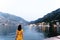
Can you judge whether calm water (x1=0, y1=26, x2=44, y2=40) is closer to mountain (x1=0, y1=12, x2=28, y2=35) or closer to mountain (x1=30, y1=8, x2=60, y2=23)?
mountain (x1=0, y1=12, x2=28, y2=35)

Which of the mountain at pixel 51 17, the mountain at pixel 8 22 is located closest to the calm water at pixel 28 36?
the mountain at pixel 8 22

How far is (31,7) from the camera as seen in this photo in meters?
4.87

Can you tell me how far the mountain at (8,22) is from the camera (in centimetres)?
476

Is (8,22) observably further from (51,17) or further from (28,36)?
(51,17)

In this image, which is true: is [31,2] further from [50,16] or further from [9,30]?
[9,30]

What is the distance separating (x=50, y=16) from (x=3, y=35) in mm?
1249

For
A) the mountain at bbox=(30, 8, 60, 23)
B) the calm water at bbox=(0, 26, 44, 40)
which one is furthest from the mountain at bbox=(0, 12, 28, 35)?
the mountain at bbox=(30, 8, 60, 23)

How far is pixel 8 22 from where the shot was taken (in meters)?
4.85

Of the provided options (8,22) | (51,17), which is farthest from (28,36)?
(51,17)

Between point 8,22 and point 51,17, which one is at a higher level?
point 51,17

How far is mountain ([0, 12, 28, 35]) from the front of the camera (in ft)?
15.6

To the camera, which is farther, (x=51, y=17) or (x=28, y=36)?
(x=51, y=17)

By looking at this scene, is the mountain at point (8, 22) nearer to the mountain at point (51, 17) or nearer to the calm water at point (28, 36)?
the calm water at point (28, 36)

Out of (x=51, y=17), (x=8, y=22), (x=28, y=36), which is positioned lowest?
(x=28, y=36)
